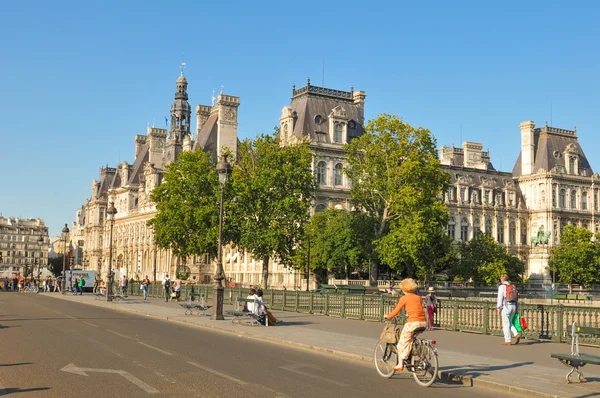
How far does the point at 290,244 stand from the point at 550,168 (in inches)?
1992

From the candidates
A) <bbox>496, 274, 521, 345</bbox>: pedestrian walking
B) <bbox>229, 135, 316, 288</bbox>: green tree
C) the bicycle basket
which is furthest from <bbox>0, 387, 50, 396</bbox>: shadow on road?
<bbox>229, 135, 316, 288</bbox>: green tree

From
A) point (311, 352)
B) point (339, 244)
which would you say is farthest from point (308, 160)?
point (311, 352)

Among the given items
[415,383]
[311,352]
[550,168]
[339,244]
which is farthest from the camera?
[550,168]

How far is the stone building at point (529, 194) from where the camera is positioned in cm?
9519

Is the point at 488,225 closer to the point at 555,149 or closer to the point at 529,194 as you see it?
the point at 529,194

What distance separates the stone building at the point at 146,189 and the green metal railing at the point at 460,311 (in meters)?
52.7

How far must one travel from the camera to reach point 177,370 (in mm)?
13812

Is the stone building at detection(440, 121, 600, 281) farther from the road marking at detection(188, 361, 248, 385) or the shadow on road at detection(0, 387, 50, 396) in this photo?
the shadow on road at detection(0, 387, 50, 396)

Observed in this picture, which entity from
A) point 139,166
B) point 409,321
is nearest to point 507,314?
point 409,321

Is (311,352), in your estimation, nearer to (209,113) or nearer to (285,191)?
(285,191)

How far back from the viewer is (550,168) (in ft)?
314

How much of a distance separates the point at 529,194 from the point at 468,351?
84578mm

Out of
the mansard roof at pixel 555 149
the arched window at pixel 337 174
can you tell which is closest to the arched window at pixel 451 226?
the mansard roof at pixel 555 149

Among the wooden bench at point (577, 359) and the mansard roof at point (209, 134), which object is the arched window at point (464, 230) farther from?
the wooden bench at point (577, 359)
